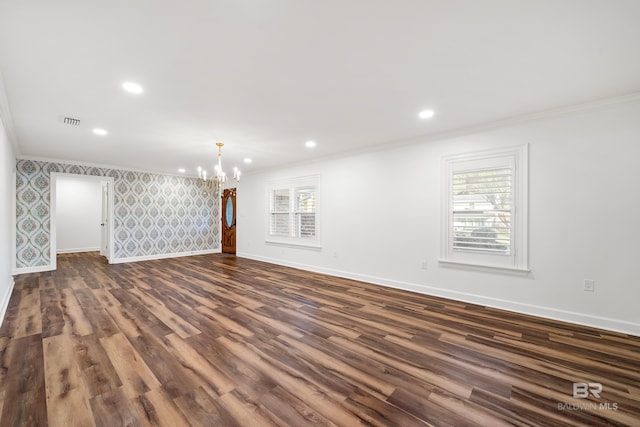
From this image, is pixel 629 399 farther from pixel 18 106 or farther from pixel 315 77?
pixel 18 106

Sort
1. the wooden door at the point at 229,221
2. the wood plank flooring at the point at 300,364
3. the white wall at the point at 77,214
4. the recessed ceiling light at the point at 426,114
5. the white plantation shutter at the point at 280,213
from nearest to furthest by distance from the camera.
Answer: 1. the wood plank flooring at the point at 300,364
2. the recessed ceiling light at the point at 426,114
3. the white plantation shutter at the point at 280,213
4. the wooden door at the point at 229,221
5. the white wall at the point at 77,214

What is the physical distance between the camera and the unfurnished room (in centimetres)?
170

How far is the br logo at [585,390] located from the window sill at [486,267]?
1.56 m

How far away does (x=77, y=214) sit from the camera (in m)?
8.62

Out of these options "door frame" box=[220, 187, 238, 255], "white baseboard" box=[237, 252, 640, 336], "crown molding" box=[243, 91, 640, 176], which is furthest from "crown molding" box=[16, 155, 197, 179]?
"white baseboard" box=[237, 252, 640, 336]

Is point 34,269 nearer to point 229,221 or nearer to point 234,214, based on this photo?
point 229,221

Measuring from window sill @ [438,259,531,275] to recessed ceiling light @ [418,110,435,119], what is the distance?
6.83 feet

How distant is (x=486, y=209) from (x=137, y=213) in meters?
7.97

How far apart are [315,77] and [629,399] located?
3.37 meters

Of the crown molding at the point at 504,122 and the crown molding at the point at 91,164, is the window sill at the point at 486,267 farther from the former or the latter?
the crown molding at the point at 91,164

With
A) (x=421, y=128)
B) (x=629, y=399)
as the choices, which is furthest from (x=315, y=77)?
(x=629, y=399)

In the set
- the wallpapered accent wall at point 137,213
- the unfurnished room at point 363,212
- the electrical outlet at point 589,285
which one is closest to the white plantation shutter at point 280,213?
the unfurnished room at point 363,212

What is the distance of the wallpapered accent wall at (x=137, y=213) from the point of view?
18.4ft

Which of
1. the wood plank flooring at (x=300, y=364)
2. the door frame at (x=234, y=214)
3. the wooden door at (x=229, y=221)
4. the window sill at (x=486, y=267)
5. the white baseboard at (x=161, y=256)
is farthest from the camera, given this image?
the wooden door at (x=229, y=221)
